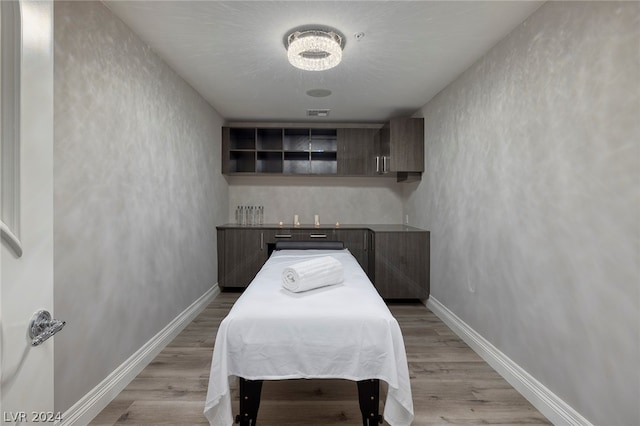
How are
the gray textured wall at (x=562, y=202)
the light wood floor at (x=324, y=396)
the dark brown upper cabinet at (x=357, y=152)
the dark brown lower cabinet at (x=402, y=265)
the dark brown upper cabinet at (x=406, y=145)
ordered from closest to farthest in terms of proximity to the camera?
the gray textured wall at (x=562, y=202)
the light wood floor at (x=324, y=396)
the dark brown lower cabinet at (x=402, y=265)
the dark brown upper cabinet at (x=406, y=145)
the dark brown upper cabinet at (x=357, y=152)

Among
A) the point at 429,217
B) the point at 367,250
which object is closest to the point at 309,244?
the point at 367,250

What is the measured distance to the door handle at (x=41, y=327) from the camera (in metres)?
0.68

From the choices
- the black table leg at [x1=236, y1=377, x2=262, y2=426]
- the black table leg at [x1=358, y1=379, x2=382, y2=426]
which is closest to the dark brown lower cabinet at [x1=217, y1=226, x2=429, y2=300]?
the black table leg at [x1=358, y1=379, x2=382, y2=426]

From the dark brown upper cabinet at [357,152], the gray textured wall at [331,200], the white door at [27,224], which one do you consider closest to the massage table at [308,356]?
the white door at [27,224]

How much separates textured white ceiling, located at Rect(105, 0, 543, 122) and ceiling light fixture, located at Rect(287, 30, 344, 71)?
6 cm

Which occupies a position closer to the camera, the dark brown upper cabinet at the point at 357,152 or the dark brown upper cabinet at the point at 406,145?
the dark brown upper cabinet at the point at 406,145

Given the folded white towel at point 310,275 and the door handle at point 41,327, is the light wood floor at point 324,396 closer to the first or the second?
the folded white towel at point 310,275

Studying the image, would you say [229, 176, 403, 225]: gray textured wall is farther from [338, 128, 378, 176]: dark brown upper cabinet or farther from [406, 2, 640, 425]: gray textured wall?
[406, 2, 640, 425]: gray textured wall

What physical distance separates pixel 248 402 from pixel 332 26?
2198 millimetres

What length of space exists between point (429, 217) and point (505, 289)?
4.81ft

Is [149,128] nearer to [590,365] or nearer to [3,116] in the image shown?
[3,116]

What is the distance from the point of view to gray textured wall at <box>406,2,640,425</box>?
132cm

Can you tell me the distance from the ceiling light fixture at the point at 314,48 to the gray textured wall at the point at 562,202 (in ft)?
3.86

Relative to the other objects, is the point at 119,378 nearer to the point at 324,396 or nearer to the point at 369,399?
the point at 324,396
